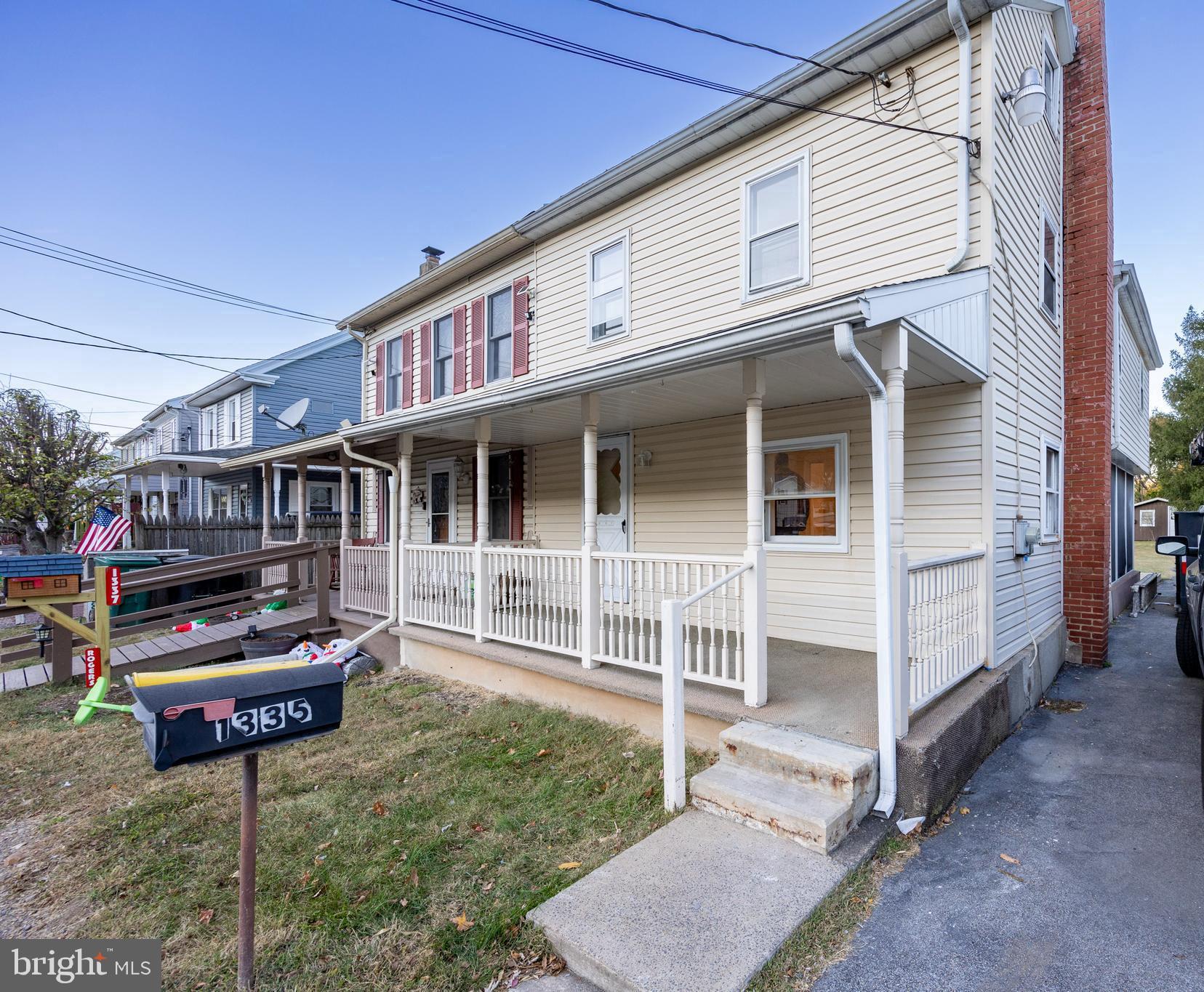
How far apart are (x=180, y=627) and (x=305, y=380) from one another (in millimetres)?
11789

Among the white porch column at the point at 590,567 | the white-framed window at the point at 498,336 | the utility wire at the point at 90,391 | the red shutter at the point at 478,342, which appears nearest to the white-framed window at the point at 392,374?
the red shutter at the point at 478,342

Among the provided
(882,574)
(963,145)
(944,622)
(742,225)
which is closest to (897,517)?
(882,574)

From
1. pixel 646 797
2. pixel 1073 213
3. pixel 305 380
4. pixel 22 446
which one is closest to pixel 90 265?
pixel 22 446

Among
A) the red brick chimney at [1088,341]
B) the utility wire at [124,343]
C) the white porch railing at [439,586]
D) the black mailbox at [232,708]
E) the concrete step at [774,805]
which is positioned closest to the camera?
the black mailbox at [232,708]

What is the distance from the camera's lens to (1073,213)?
7.54 meters

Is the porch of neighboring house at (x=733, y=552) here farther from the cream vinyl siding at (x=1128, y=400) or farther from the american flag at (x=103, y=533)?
the cream vinyl siding at (x=1128, y=400)

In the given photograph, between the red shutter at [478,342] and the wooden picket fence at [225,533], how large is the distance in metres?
8.16

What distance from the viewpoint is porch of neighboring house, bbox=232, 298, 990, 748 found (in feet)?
13.5

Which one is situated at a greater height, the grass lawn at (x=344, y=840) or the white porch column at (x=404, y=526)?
the white porch column at (x=404, y=526)

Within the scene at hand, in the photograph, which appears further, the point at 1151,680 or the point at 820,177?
the point at 1151,680

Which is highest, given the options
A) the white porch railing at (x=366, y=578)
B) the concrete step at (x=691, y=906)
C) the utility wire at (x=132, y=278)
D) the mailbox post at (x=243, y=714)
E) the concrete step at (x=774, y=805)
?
the utility wire at (x=132, y=278)

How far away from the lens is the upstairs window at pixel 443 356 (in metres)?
10.8

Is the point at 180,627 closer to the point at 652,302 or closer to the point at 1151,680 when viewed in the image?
the point at 652,302

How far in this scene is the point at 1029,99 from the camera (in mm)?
5133
